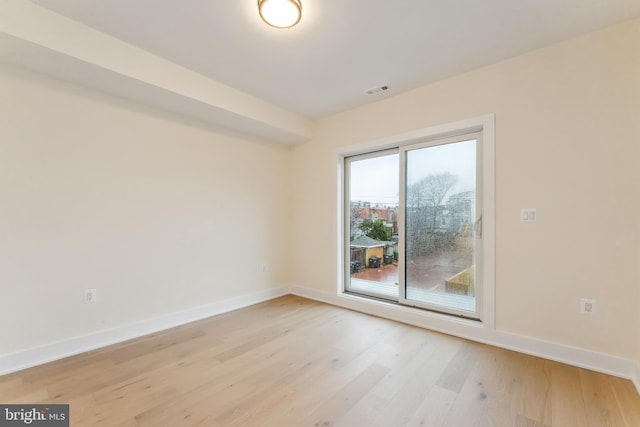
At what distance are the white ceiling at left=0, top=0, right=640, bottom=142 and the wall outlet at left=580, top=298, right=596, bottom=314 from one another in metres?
2.19

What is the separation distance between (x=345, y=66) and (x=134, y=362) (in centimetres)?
329

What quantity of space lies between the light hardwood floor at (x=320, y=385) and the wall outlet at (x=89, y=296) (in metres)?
0.47

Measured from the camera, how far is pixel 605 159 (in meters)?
2.18

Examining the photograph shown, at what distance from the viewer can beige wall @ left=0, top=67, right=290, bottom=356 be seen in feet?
7.39

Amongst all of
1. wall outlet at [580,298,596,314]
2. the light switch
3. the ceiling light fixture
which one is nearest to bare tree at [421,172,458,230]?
the light switch

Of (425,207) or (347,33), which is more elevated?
(347,33)

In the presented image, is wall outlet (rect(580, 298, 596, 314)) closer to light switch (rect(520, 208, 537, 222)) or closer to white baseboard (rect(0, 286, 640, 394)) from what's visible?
white baseboard (rect(0, 286, 640, 394))

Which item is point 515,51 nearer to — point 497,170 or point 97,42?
point 497,170

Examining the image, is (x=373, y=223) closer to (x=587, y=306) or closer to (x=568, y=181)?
(x=568, y=181)

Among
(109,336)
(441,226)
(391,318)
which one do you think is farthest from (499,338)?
(109,336)

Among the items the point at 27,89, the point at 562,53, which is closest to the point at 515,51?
the point at 562,53

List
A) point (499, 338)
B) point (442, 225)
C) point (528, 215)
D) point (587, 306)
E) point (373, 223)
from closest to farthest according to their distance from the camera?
point (587, 306), point (528, 215), point (499, 338), point (442, 225), point (373, 223)

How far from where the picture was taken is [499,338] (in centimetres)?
260

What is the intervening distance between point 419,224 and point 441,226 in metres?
0.26
